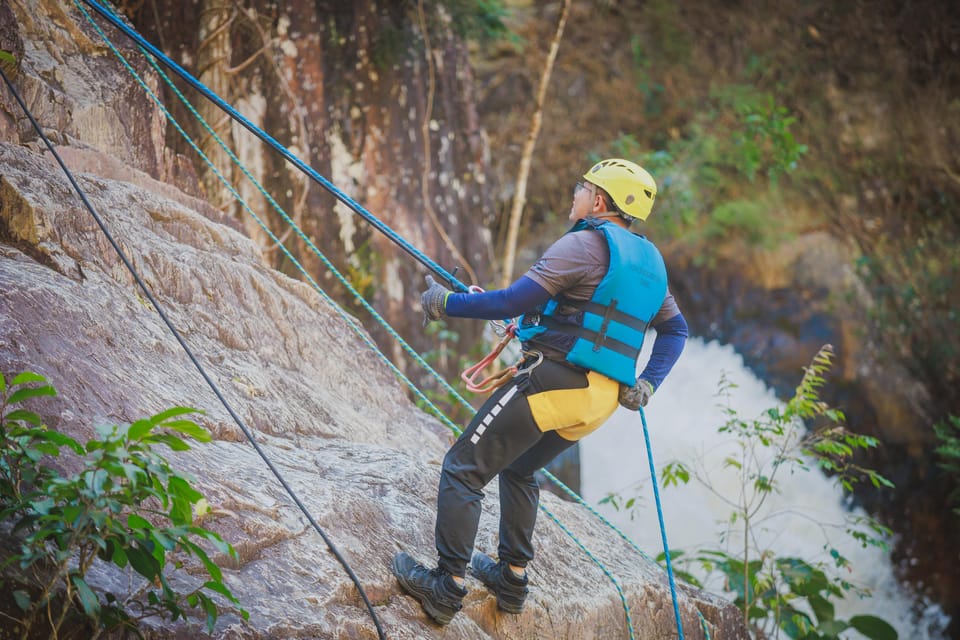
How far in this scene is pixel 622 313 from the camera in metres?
2.88

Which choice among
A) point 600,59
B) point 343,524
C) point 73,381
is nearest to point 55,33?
point 73,381

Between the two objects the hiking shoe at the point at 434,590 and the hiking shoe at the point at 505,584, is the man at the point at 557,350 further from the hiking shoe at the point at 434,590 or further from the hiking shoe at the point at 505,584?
the hiking shoe at the point at 505,584

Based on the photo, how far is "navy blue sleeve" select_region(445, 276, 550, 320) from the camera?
2.78 metres

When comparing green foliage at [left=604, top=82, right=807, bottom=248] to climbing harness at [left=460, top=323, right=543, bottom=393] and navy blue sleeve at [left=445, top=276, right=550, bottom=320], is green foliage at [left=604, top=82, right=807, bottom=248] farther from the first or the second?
navy blue sleeve at [left=445, top=276, right=550, bottom=320]

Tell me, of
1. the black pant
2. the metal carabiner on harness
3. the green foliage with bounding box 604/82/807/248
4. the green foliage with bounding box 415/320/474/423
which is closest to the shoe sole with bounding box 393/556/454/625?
the black pant

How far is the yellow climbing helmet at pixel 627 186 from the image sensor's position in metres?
2.98

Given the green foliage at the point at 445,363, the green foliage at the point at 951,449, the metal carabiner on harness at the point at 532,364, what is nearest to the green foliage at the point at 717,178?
the green foliage at the point at 951,449

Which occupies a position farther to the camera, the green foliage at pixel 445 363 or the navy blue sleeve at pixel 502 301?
the green foliage at pixel 445 363

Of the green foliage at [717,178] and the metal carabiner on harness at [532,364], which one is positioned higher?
the green foliage at [717,178]

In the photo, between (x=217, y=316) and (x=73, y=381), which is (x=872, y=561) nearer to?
(x=217, y=316)

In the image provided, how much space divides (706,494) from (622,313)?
784cm

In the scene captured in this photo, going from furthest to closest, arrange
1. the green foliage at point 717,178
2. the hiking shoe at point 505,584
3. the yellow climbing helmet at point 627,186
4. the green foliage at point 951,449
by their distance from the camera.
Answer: the green foliage at point 717,178 → the green foliage at point 951,449 → the hiking shoe at point 505,584 → the yellow climbing helmet at point 627,186

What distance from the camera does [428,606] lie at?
9.53ft

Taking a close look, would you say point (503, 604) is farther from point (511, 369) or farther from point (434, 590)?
point (511, 369)
